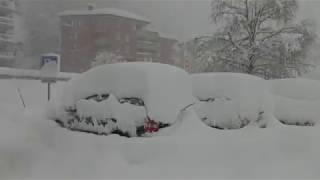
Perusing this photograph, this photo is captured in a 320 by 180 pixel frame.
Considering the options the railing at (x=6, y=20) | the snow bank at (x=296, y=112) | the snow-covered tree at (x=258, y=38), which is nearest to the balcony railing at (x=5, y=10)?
the railing at (x=6, y=20)

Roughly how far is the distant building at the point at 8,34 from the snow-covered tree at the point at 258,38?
36.2 meters

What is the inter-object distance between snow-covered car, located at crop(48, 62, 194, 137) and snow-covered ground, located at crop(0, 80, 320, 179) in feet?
0.62

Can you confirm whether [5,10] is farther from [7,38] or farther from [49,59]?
[49,59]

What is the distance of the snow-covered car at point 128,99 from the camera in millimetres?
7371

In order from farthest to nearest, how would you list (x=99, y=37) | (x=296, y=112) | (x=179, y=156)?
(x=99, y=37) → (x=296, y=112) → (x=179, y=156)

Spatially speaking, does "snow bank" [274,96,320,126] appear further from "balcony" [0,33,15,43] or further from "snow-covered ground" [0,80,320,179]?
"balcony" [0,33,15,43]

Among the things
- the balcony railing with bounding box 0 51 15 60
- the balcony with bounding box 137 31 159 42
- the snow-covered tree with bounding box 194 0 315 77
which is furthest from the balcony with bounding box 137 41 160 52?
the snow-covered tree with bounding box 194 0 315 77

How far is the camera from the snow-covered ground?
22.6 feet

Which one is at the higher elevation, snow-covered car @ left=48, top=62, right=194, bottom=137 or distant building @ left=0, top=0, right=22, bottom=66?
distant building @ left=0, top=0, right=22, bottom=66

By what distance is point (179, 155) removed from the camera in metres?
7.12

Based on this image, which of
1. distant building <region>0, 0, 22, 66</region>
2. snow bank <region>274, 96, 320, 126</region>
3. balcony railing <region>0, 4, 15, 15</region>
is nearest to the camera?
snow bank <region>274, 96, 320, 126</region>

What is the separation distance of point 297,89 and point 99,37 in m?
53.0

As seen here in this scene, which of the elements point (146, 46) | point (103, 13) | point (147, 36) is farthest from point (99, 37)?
point (147, 36)

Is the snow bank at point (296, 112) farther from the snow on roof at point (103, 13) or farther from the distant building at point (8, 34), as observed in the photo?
the snow on roof at point (103, 13)
